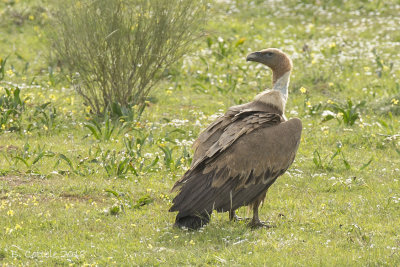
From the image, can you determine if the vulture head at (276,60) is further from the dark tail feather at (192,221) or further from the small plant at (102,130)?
the small plant at (102,130)

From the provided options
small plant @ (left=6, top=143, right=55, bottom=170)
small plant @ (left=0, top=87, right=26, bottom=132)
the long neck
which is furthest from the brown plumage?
small plant @ (left=0, top=87, right=26, bottom=132)

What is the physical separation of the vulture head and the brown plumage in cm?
92

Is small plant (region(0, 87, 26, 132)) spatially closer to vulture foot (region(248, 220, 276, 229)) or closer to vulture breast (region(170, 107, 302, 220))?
vulture breast (region(170, 107, 302, 220))

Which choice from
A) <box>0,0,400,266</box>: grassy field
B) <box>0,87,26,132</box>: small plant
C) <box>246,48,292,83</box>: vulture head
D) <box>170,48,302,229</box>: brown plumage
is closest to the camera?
<box>0,0,400,266</box>: grassy field

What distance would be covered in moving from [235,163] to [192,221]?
2.32 feet

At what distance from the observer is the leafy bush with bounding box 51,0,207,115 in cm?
1052

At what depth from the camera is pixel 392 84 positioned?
13.2 m

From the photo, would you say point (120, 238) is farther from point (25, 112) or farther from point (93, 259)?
point (25, 112)

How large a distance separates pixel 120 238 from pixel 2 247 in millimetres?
1081

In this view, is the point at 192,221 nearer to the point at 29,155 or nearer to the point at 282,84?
the point at 282,84

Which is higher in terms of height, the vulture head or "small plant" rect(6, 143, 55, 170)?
the vulture head

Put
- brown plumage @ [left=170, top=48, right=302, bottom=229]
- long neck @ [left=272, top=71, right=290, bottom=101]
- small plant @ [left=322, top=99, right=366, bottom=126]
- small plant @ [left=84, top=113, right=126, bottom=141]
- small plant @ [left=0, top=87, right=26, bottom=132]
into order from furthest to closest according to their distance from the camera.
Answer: small plant @ [left=322, top=99, right=366, bottom=126]
small plant @ [left=0, top=87, right=26, bottom=132]
small plant @ [left=84, top=113, right=126, bottom=141]
long neck @ [left=272, top=71, right=290, bottom=101]
brown plumage @ [left=170, top=48, right=302, bottom=229]

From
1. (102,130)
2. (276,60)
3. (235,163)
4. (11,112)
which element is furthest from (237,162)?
(11,112)

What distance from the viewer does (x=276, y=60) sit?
8.23m
